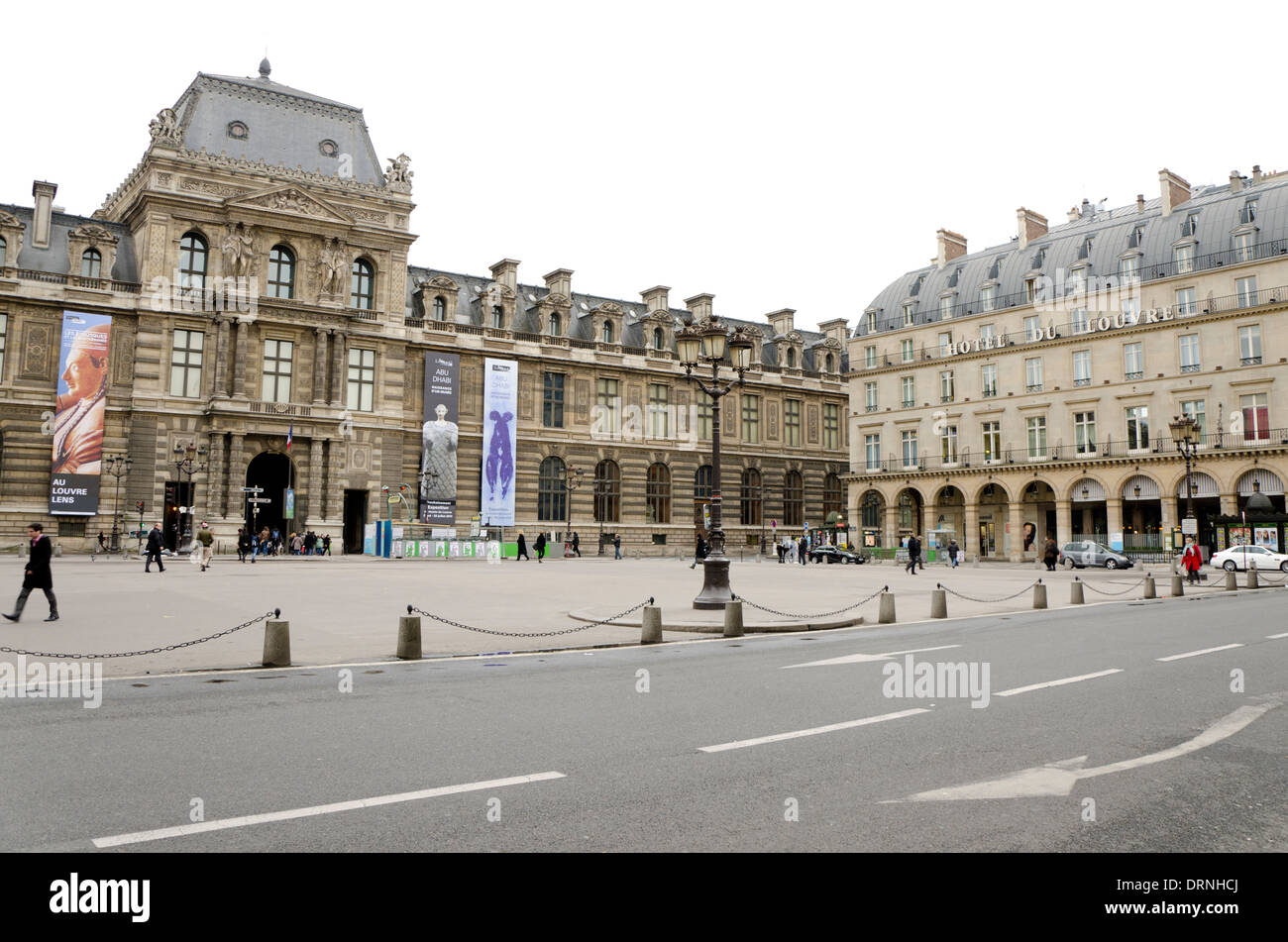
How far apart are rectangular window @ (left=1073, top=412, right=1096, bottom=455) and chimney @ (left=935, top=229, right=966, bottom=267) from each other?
16.8 metres

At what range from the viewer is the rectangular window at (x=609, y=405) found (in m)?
61.3

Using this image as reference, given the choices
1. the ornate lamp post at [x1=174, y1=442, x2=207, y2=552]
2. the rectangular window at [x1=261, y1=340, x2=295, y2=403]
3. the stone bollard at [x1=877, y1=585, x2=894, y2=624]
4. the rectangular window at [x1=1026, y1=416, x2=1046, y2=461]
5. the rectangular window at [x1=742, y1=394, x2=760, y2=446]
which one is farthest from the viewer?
the rectangular window at [x1=742, y1=394, x2=760, y2=446]

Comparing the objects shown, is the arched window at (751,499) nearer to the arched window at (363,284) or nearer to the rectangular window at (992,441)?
the rectangular window at (992,441)

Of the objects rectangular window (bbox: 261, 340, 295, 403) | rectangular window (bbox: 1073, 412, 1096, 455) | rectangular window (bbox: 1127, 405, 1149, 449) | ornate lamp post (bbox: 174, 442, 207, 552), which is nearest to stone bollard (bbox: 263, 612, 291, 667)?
ornate lamp post (bbox: 174, 442, 207, 552)

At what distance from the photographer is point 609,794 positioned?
17.6 feet

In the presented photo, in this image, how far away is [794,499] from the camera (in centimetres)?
7000

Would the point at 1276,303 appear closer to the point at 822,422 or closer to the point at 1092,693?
the point at 822,422

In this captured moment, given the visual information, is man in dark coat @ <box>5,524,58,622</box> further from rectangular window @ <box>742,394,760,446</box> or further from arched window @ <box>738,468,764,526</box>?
rectangular window @ <box>742,394,760,446</box>

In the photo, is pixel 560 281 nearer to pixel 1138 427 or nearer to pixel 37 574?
pixel 1138 427

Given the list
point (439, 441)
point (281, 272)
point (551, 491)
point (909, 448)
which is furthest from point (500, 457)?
point (909, 448)

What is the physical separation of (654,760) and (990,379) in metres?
56.9

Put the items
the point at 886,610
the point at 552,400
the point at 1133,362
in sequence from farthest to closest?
the point at 552,400 < the point at 1133,362 < the point at 886,610

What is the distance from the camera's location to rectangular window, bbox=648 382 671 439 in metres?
63.5

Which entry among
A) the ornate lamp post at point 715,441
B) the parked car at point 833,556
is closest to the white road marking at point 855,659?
the ornate lamp post at point 715,441
